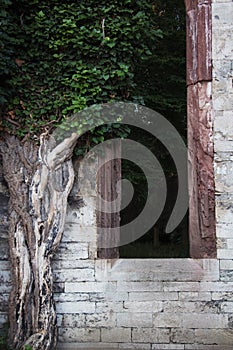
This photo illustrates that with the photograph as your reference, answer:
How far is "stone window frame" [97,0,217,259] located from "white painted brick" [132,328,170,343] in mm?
683

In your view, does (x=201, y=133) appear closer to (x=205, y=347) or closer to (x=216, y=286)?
(x=216, y=286)

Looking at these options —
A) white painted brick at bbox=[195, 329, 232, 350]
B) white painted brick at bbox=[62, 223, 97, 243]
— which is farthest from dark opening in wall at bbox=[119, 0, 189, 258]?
white painted brick at bbox=[195, 329, 232, 350]

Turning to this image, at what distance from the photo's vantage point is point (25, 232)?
13.9ft

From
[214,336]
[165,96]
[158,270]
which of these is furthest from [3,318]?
[165,96]

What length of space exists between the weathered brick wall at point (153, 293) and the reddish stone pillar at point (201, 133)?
7 centimetres

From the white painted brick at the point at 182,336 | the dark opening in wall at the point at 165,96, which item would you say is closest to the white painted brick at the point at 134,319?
the white painted brick at the point at 182,336

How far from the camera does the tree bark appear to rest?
4.12m

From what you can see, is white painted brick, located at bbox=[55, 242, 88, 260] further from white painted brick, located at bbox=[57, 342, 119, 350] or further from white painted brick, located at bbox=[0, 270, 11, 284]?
white painted brick, located at bbox=[57, 342, 119, 350]

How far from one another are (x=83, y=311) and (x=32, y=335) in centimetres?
49

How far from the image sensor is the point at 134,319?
4277 mm

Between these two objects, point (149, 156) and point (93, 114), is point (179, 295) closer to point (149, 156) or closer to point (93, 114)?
point (93, 114)

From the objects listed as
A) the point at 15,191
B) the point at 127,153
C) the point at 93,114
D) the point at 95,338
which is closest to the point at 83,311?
the point at 95,338

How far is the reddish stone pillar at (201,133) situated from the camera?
4281 mm

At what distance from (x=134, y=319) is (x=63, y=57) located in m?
2.38
